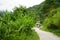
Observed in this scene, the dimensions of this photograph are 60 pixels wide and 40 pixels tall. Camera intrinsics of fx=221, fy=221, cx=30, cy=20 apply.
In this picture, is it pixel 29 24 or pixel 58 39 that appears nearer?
pixel 29 24

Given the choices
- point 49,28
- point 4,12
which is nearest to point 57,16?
point 49,28

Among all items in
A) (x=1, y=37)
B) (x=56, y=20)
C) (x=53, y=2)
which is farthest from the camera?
(x=53, y=2)

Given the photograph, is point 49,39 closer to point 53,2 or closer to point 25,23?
point 25,23

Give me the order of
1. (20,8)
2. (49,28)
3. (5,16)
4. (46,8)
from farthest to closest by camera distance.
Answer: (46,8) → (49,28) → (20,8) → (5,16)

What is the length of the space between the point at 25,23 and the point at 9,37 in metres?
6.41

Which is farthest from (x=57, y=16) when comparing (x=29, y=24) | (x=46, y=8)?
(x=46, y=8)

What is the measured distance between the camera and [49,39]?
78.3 feet

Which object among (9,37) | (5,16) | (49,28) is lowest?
(49,28)

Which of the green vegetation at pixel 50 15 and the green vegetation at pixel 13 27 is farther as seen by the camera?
the green vegetation at pixel 50 15

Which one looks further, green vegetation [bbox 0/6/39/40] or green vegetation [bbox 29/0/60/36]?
green vegetation [bbox 29/0/60/36]

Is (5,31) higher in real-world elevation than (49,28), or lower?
higher

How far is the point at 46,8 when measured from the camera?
61.0 meters

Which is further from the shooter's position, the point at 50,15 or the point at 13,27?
the point at 50,15

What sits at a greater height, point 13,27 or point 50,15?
point 13,27
